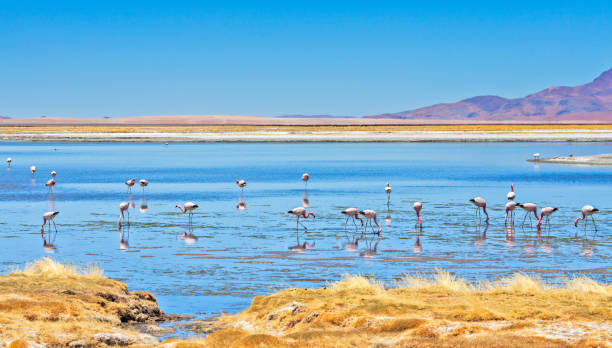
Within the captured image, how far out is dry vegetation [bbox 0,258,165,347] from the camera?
9.70 m

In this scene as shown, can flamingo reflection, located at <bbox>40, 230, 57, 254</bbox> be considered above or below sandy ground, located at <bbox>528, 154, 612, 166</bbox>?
below

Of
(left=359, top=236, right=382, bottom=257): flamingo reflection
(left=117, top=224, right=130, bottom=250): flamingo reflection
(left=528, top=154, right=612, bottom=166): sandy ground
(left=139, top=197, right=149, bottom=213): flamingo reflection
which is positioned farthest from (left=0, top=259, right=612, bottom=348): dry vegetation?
(left=528, top=154, right=612, bottom=166): sandy ground

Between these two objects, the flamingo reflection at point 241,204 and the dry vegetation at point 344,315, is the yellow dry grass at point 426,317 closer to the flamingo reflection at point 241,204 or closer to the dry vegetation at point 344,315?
the dry vegetation at point 344,315

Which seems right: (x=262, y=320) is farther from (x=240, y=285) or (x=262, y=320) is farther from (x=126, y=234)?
(x=126, y=234)

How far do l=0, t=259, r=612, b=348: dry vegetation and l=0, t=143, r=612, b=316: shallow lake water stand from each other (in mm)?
1113

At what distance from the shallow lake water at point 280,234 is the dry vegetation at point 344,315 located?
1113 millimetres

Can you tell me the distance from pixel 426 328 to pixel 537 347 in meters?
1.40

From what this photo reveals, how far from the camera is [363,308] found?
10.8m

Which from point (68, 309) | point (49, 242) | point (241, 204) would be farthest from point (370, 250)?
point (241, 204)

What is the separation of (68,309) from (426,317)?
15.4 ft

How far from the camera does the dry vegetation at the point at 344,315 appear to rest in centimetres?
911

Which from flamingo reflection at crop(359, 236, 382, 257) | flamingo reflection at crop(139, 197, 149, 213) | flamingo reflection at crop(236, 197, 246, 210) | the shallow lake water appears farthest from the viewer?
flamingo reflection at crop(236, 197, 246, 210)

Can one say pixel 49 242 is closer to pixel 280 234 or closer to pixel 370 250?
pixel 280 234

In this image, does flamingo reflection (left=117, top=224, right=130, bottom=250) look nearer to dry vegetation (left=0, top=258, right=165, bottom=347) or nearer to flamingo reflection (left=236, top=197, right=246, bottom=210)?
dry vegetation (left=0, top=258, right=165, bottom=347)
